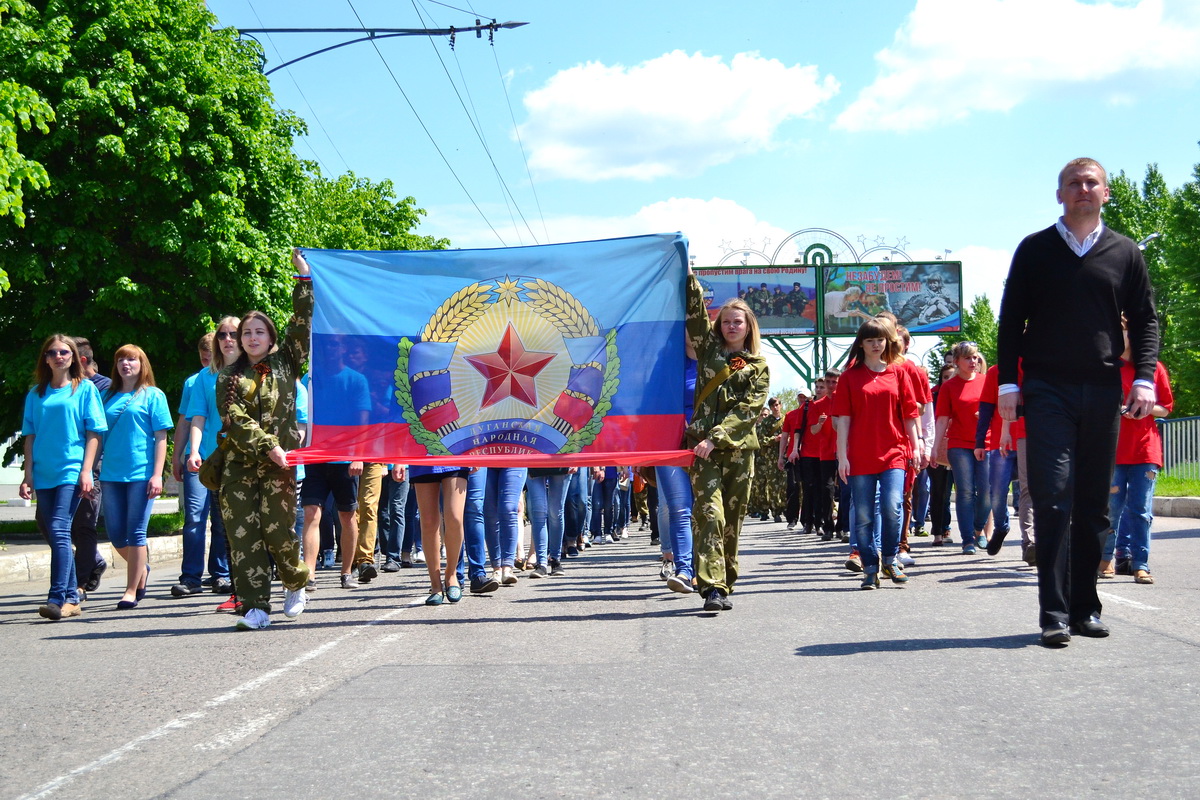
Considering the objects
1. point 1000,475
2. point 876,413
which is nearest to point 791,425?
point 1000,475

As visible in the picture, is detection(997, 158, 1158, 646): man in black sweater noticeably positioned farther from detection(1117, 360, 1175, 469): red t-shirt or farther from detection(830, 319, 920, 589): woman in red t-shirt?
detection(1117, 360, 1175, 469): red t-shirt

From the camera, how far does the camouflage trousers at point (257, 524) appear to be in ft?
25.5

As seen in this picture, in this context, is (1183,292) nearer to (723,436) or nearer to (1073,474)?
(723,436)

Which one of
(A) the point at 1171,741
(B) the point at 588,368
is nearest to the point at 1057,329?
(A) the point at 1171,741

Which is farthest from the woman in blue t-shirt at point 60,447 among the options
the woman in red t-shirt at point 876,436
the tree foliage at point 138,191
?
the tree foliage at point 138,191

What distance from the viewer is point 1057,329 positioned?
20.1 ft

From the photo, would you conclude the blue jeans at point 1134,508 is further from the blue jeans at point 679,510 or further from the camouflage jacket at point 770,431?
the camouflage jacket at point 770,431

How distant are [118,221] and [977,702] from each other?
23267mm

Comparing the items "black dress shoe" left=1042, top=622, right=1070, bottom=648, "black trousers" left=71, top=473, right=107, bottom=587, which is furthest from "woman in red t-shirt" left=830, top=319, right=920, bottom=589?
"black trousers" left=71, top=473, right=107, bottom=587

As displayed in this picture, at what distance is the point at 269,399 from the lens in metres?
7.96

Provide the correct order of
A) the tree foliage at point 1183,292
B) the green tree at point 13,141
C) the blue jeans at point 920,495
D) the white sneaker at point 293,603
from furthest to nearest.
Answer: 1. the tree foliage at point 1183,292
2. the green tree at point 13,141
3. the blue jeans at point 920,495
4. the white sneaker at point 293,603

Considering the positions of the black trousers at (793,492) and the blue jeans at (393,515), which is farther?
the black trousers at (793,492)

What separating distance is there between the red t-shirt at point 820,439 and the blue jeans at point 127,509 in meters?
8.05

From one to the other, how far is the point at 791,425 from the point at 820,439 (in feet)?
6.00
